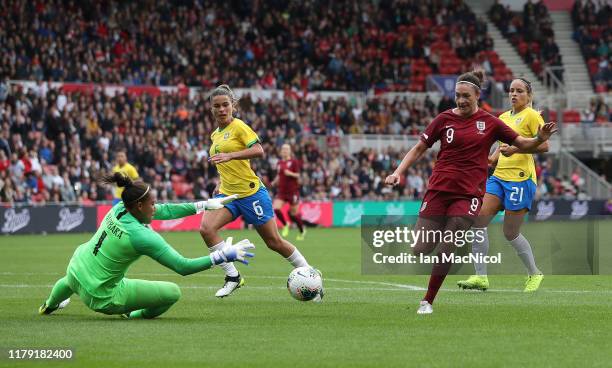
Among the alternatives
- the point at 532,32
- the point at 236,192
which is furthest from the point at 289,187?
the point at 532,32

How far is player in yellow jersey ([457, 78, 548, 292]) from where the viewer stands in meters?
14.2

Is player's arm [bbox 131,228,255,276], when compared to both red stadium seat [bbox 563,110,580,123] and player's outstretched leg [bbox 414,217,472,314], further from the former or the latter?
red stadium seat [bbox 563,110,580,123]

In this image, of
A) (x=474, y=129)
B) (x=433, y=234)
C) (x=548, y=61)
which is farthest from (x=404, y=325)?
(x=548, y=61)

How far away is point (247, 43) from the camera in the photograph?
4353cm

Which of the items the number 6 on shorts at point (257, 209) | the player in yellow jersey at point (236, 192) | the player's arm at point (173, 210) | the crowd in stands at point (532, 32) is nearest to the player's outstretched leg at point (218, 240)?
the player in yellow jersey at point (236, 192)

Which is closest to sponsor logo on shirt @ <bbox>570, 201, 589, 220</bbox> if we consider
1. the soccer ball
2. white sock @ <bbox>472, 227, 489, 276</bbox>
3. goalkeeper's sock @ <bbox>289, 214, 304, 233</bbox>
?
goalkeeper's sock @ <bbox>289, 214, 304, 233</bbox>

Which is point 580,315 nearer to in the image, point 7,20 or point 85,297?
point 85,297

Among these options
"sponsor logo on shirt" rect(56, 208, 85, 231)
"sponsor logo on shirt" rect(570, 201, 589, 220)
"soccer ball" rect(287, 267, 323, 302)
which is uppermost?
"soccer ball" rect(287, 267, 323, 302)

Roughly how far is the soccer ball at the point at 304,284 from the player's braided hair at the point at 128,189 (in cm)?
254

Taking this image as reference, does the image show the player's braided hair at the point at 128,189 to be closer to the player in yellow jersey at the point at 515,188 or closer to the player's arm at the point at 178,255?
the player's arm at the point at 178,255

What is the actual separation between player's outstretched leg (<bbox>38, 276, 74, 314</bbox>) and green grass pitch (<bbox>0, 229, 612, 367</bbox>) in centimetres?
13

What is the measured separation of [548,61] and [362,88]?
9944mm

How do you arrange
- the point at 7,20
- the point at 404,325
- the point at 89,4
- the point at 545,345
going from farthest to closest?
the point at 89,4 < the point at 7,20 < the point at 404,325 < the point at 545,345

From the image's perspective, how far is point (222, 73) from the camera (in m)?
41.2
